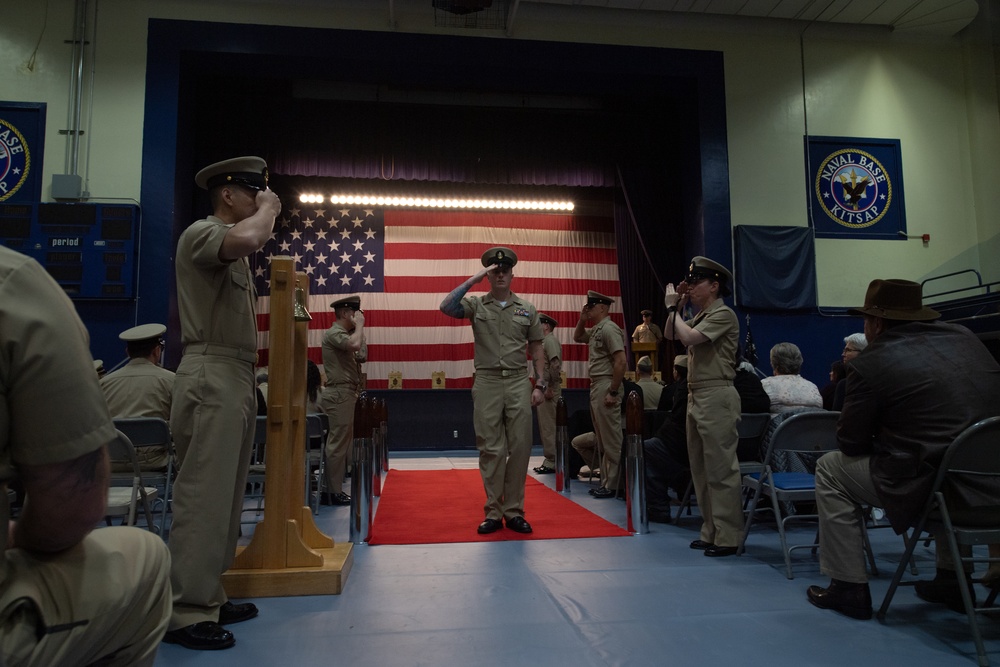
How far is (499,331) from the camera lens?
3945 mm

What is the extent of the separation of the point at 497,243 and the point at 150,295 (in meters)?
5.17

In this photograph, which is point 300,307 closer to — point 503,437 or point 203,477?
point 203,477

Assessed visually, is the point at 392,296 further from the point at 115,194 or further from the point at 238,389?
the point at 238,389

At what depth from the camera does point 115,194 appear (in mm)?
6816

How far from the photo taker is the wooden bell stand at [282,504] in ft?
8.33

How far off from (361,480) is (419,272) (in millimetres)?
6677

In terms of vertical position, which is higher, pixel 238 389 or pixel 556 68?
pixel 556 68

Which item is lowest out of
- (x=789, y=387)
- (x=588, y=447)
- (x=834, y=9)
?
(x=588, y=447)

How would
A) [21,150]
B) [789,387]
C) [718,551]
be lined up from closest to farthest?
[718,551], [789,387], [21,150]

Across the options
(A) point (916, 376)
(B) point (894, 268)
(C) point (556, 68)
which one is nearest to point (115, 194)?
(C) point (556, 68)

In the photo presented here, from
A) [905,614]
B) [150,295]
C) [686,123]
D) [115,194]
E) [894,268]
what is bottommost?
[905,614]

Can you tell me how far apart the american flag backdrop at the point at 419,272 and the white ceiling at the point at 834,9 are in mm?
3559

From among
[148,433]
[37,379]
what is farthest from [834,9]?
[37,379]

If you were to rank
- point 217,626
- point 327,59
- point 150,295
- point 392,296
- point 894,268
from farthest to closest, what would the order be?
point 392,296
point 894,268
point 327,59
point 150,295
point 217,626
